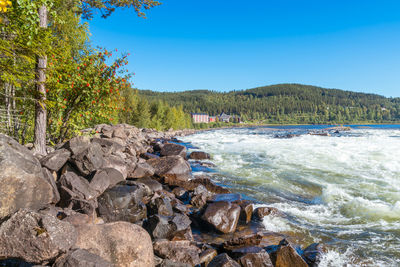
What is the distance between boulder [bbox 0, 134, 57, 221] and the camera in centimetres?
470

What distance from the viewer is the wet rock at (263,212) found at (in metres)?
8.22

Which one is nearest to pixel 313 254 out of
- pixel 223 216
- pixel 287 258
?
pixel 287 258

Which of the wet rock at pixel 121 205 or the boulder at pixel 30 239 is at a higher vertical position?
the boulder at pixel 30 239

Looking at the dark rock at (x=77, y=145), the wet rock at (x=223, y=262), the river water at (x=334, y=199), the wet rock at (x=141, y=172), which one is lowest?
the river water at (x=334, y=199)

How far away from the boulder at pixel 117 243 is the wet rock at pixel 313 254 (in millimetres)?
3834

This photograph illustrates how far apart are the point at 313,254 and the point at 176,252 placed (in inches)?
136

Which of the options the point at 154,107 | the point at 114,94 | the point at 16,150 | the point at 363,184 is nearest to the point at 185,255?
the point at 16,150

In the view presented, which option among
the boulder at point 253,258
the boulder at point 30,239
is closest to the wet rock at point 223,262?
the boulder at point 253,258

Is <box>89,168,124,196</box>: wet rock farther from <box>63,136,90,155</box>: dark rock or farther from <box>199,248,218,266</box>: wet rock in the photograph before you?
<box>199,248,218,266</box>: wet rock

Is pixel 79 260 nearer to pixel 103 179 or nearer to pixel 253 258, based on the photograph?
pixel 253 258

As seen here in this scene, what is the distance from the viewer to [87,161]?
8.53 m

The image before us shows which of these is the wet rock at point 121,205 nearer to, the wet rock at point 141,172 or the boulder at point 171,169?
the wet rock at point 141,172

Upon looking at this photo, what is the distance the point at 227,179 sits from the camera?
1343 cm

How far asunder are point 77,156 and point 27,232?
5080 mm
